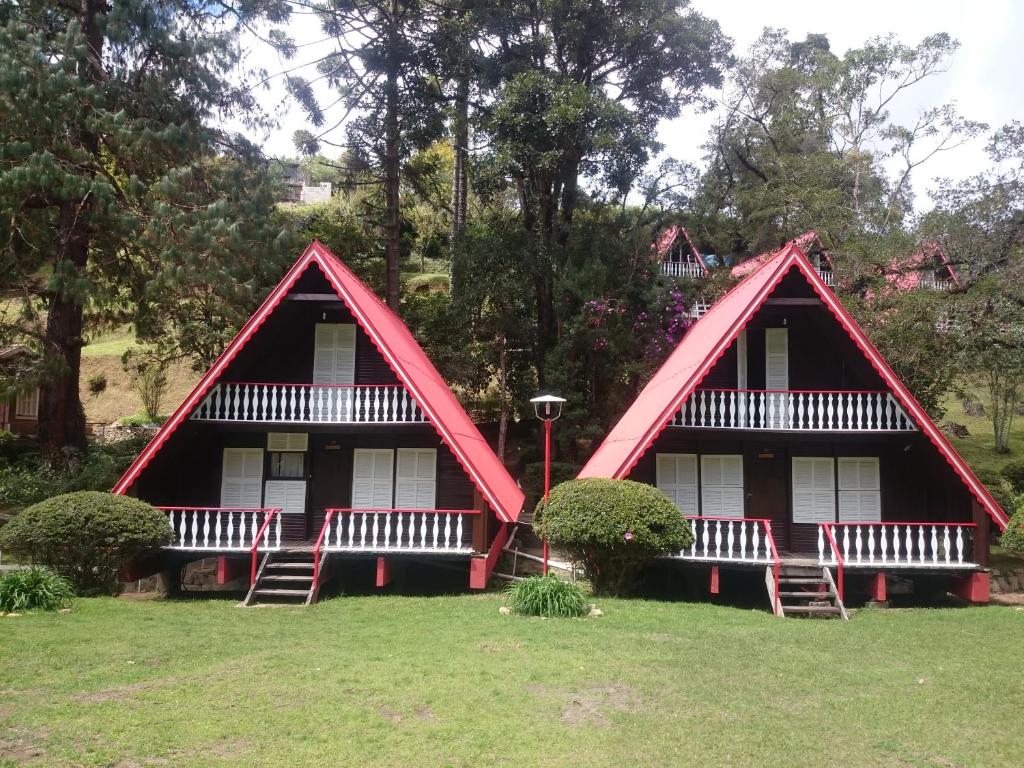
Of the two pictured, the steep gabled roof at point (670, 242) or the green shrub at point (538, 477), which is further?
the steep gabled roof at point (670, 242)

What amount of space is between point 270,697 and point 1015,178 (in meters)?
26.8

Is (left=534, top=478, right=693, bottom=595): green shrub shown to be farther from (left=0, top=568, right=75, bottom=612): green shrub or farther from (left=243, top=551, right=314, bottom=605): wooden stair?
(left=0, top=568, right=75, bottom=612): green shrub

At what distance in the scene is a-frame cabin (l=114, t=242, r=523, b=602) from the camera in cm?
1606

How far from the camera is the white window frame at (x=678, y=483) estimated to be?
59.5 ft

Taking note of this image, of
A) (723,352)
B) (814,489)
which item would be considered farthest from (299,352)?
(814,489)

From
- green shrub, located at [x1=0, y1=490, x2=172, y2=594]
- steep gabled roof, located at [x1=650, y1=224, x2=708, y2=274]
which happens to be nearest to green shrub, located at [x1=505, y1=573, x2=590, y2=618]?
green shrub, located at [x1=0, y1=490, x2=172, y2=594]

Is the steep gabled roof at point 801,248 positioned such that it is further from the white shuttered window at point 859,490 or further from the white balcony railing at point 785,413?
the white balcony railing at point 785,413

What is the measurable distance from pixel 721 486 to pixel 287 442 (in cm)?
1020

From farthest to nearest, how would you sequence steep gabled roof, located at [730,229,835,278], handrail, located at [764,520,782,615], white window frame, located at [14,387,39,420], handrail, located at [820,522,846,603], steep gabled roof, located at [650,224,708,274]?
white window frame, located at [14,387,39,420] < steep gabled roof, located at [730,229,835,278] < steep gabled roof, located at [650,224,708,274] < handrail, located at [820,522,846,603] < handrail, located at [764,520,782,615]

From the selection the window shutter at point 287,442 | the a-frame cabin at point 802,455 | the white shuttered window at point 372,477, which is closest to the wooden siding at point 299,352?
the window shutter at point 287,442

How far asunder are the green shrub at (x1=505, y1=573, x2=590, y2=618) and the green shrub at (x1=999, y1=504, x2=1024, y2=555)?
27.9 feet

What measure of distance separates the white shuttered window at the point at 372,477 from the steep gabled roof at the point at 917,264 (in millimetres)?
17268

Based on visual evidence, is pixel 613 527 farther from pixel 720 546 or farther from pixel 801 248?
pixel 801 248

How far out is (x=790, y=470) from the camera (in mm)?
18375
